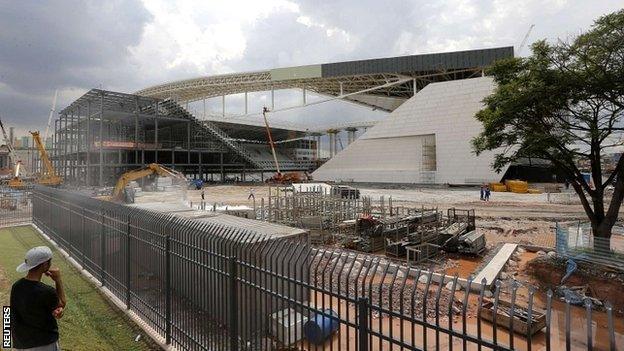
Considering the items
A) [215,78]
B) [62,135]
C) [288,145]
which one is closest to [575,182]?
[215,78]

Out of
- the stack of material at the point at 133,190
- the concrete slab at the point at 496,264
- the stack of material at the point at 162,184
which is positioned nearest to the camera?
the concrete slab at the point at 496,264

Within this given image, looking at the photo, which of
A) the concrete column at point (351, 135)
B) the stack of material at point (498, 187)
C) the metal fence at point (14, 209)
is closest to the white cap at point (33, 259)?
the metal fence at point (14, 209)

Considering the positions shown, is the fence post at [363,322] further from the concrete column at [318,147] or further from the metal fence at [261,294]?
the concrete column at [318,147]

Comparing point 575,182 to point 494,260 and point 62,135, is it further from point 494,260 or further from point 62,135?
point 62,135

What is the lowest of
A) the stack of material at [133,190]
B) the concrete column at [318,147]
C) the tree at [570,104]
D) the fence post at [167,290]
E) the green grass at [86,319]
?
the green grass at [86,319]

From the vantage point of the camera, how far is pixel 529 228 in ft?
68.4

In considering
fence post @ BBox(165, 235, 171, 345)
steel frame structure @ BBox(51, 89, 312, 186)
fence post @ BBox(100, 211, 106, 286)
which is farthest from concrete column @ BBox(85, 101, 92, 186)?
fence post @ BBox(165, 235, 171, 345)

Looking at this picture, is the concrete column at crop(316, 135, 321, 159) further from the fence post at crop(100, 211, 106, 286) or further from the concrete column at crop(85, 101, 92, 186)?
the fence post at crop(100, 211, 106, 286)

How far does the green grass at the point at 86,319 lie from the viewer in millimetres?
6477

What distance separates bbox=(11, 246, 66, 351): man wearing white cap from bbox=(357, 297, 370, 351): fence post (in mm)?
3133

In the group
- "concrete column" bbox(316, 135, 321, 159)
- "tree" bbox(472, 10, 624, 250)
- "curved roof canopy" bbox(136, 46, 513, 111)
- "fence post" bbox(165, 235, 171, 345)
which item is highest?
"curved roof canopy" bbox(136, 46, 513, 111)

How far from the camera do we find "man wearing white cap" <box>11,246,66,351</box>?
3949 mm

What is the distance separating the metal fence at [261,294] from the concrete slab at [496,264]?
141 centimetres

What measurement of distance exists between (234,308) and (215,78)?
7212 cm
